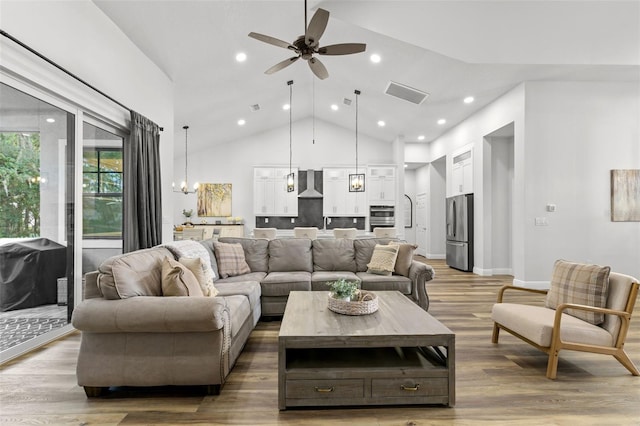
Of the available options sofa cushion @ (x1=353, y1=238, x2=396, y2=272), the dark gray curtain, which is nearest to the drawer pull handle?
sofa cushion @ (x1=353, y1=238, x2=396, y2=272)

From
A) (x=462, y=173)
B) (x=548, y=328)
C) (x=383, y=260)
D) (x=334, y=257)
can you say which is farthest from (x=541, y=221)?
(x=548, y=328)

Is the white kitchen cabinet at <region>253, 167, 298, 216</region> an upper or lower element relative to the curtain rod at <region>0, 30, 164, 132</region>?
lower

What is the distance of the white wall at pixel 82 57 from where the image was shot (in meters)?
2.67

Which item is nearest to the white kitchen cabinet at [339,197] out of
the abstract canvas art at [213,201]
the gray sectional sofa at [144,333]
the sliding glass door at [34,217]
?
the abstract canvas art at [213,201]

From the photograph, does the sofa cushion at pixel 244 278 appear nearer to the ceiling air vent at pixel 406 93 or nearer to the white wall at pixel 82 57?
the white wall at pixel 82 57

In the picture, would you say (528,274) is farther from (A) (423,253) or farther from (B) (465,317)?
(A) (423,253)

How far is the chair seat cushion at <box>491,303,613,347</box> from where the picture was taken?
2.43 m

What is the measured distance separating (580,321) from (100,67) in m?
5.04

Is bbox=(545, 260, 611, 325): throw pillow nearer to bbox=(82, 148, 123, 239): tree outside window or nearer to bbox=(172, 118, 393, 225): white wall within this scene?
bbox=(82, 148, 123, 239): tree outside window

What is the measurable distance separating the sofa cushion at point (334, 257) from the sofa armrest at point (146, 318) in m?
2.44

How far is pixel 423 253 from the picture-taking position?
34.0ft

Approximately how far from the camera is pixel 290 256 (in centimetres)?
441

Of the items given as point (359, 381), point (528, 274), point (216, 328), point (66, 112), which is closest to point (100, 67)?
point (66, 112)

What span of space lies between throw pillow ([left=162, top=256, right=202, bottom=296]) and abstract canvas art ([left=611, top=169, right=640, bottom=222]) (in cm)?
628
